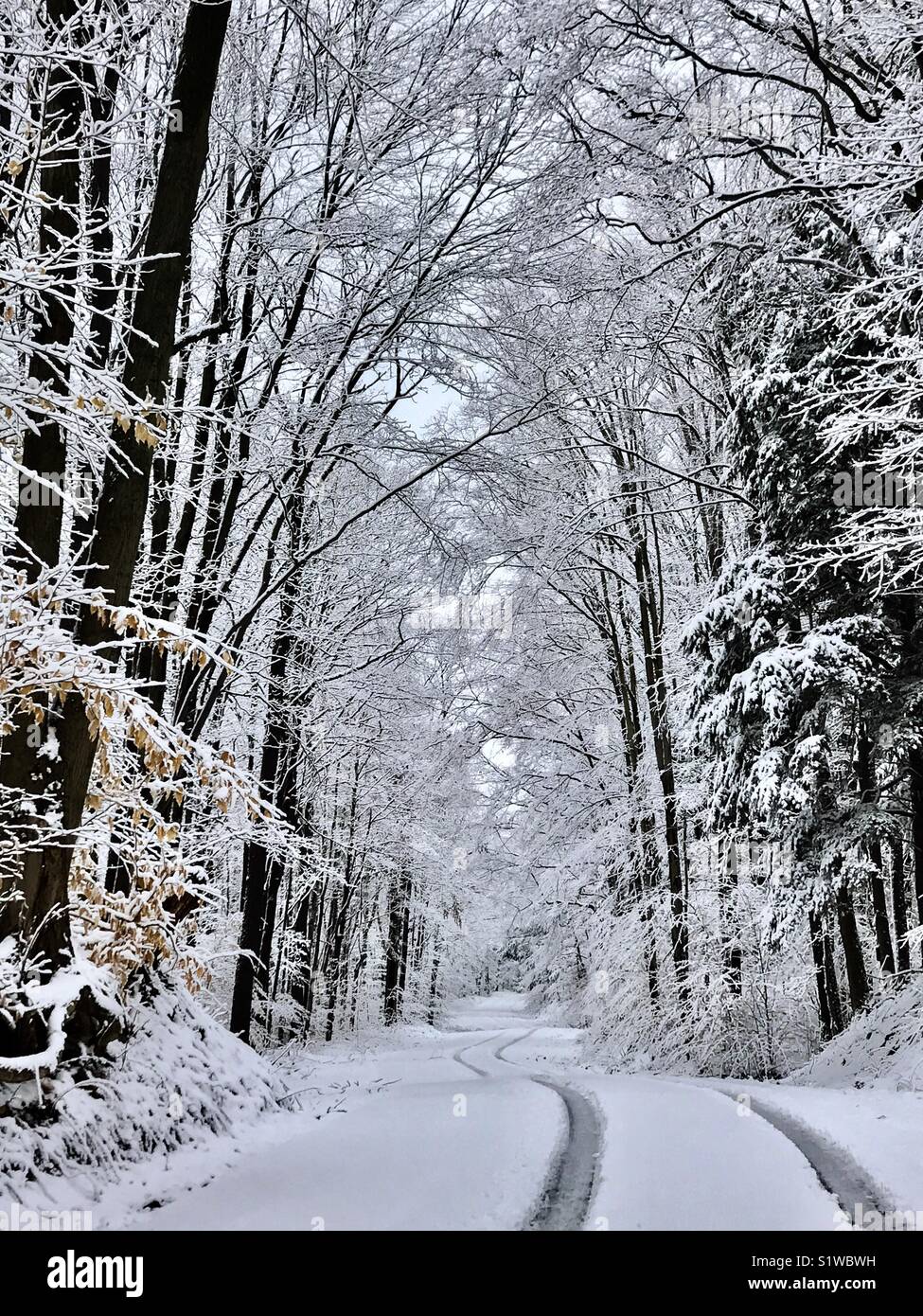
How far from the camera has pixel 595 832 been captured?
51.8 feet

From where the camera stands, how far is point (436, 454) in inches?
347

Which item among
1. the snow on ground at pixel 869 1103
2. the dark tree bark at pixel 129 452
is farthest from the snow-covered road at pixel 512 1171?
the dark tree bark at pixel 129 452

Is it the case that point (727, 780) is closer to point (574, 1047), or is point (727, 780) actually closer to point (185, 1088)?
point (185, 1088)

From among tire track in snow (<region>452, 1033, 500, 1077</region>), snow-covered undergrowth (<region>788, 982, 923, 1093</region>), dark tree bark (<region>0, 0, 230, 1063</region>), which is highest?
dark tree bark (<region>0, 0, 230, 1063</region>)

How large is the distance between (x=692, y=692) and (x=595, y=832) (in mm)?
6064

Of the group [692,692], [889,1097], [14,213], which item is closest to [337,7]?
[14,213]

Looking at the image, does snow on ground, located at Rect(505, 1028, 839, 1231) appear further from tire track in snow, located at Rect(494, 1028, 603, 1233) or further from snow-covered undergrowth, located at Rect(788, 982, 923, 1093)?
snow-covered undergrowth, located at Rect(788, 982, 923, 1093)

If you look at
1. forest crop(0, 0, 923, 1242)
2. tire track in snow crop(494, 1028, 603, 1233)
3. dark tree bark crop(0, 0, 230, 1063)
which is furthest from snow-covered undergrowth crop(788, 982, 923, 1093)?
dark tree bark crop(0, 0, 230, 1063)

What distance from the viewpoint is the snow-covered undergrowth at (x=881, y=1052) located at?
7.02m

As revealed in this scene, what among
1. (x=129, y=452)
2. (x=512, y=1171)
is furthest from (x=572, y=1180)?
(x=129, y=452)

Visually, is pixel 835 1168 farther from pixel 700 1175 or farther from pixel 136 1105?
pixel 136 1105

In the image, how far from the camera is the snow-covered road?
333 centimetres

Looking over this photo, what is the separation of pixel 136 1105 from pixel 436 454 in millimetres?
6390

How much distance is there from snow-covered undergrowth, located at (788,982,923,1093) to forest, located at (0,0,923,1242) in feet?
0.88
